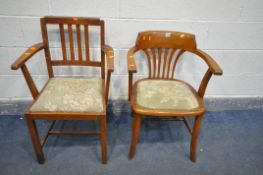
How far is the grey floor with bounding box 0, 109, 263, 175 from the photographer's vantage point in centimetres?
143

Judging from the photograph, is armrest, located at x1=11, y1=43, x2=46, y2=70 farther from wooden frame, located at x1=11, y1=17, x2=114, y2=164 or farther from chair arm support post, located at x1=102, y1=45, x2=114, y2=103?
chair arm support post, located at x1=102, y1=45, x2=114, y2=103

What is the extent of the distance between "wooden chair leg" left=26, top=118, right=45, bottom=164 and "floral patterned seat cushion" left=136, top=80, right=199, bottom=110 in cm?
66

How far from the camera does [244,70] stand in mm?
1883

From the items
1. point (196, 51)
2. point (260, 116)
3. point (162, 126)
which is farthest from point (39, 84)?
point (260, 116)

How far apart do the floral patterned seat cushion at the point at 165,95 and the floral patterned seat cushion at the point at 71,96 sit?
0.28 meters

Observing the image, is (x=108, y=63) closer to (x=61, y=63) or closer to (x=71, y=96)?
(x=71, y=96)

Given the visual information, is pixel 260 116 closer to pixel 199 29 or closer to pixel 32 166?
pixel 199 29

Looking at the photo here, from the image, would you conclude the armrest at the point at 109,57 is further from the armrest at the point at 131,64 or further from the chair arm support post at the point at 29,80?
the chair arm support post at the point at 29,80

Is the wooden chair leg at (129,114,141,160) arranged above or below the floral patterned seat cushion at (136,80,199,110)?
below

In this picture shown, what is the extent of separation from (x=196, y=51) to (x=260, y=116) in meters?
1.12

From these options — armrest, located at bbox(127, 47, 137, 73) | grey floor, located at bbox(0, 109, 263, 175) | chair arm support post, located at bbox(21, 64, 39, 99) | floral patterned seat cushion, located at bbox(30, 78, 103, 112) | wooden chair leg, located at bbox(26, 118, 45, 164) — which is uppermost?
armrest, located at bbox(127, 47, 137, 73)

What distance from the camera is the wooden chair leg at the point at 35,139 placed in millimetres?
1231

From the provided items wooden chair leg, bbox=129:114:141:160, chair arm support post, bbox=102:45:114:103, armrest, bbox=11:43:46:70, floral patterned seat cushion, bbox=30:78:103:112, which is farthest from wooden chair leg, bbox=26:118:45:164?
wooden chair leg, bbox=129:114:141:160

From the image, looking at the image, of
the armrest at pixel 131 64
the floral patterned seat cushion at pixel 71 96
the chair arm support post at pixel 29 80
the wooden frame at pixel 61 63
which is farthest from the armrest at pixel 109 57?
the chair arm support post at pixel 29 80
